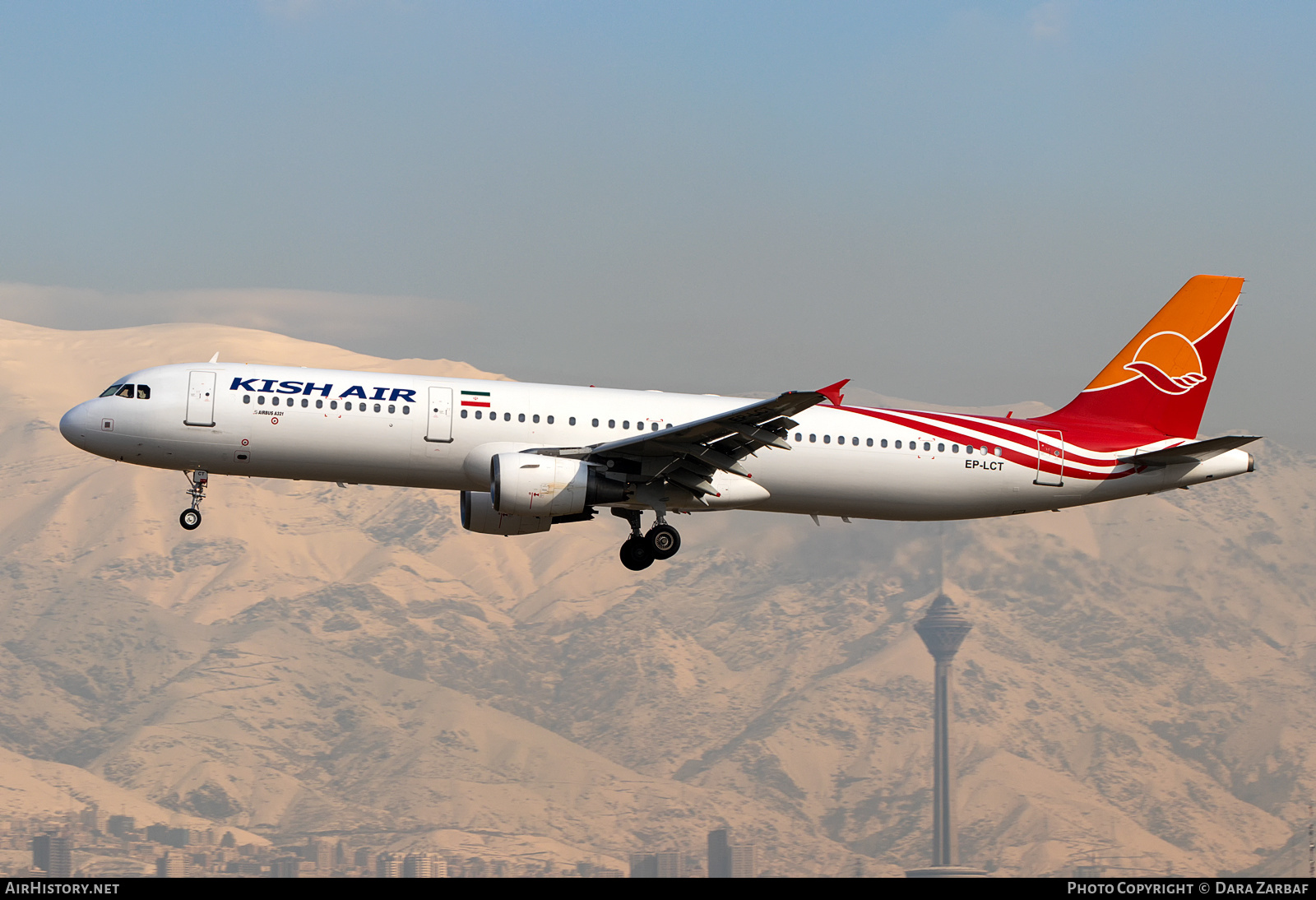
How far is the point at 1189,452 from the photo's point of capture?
45062 mm

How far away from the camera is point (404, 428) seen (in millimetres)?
41656

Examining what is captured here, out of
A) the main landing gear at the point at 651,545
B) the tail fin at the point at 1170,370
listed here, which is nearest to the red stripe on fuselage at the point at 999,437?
the tail fin at the point at 1170,370

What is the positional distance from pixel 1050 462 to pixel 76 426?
26585 mm

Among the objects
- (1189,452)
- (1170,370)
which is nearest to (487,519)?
(1189,452)

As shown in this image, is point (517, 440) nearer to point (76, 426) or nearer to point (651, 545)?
point (651, 545)

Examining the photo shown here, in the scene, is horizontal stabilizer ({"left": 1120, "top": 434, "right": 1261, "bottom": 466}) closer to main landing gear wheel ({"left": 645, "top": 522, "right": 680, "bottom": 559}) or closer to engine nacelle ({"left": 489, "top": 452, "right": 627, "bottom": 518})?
main landing gear wheel ({"left": 645, "top": 522, "right": 680, "bottom": 559})

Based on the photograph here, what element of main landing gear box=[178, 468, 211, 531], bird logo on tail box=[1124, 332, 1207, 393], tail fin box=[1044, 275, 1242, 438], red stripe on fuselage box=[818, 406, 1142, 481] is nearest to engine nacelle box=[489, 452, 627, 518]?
main landing gear box=[178, 468, 211, 531]

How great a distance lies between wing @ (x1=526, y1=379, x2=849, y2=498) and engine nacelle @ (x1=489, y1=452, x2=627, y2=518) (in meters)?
0.54

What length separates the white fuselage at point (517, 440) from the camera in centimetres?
4150

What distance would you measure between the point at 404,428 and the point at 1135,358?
22.4 meters
